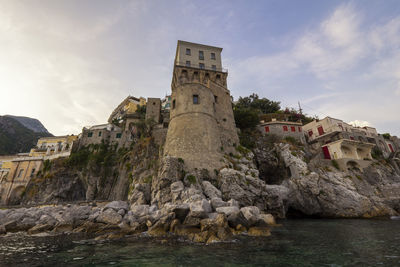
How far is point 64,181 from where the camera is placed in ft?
87.8

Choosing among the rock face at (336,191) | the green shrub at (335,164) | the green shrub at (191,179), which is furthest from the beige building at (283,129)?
the green shrub at (191,179)

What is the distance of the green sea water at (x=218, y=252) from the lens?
5.88 m

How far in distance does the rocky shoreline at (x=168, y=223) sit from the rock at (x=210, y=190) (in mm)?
1804

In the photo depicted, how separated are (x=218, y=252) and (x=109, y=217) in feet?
28.9

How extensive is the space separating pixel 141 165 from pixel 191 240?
46.7 ft

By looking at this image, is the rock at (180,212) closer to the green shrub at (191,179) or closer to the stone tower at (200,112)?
the green shrub at (191,179)

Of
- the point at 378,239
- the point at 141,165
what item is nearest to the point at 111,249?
the point at 378,239

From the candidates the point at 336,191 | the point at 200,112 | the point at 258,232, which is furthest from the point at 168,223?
the point at 336,191

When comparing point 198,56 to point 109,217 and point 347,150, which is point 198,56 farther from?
point 109,217

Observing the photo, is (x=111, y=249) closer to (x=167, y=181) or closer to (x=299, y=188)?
(x=167, y=181)

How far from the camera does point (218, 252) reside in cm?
684

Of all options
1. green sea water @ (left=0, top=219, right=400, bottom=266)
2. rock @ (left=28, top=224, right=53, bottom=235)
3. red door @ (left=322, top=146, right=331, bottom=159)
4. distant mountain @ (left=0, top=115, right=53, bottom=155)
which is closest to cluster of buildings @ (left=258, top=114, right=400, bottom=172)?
red door @ (left=322, top=146, right=331, bottom=159)

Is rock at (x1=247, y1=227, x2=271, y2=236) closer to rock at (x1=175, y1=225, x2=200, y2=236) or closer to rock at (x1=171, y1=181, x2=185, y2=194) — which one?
rock at (x1=175, y1=225, x2=200, y2=236)

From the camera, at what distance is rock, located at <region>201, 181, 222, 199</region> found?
48.6ft
